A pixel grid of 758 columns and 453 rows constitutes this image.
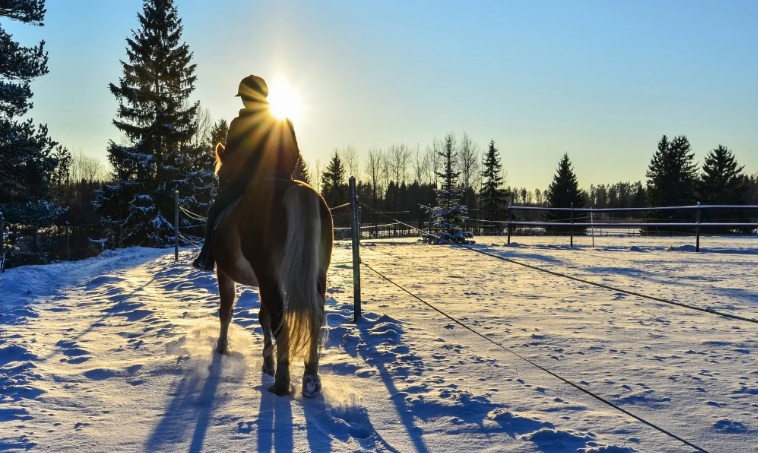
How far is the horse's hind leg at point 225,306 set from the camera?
428 cm

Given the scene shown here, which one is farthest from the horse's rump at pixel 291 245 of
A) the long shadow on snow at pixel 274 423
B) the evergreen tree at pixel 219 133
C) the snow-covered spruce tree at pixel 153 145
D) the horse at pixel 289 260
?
the evergreen tree at pixel 219 133

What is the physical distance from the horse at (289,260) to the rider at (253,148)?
74 centimetres

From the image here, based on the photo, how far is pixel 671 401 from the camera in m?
3.10

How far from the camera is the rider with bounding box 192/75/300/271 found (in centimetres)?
416

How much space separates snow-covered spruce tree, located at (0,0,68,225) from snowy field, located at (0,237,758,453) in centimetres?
1018

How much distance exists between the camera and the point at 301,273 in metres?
3.13

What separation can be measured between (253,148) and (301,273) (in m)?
1.64

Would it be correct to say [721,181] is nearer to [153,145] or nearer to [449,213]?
[449,213]

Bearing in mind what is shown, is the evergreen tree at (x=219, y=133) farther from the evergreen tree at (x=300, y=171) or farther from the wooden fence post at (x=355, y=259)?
the wooden fence post at (x=355, y=259)

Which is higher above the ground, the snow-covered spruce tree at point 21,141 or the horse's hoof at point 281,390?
the snow-covered spruce tree at point 21,141

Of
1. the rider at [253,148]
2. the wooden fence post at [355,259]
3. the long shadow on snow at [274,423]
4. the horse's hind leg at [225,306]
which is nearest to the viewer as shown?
the long shadow on snow at [274,423]

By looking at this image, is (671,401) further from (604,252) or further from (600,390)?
(604,252)

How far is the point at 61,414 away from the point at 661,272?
10.1 m

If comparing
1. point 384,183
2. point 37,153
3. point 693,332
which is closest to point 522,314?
point 693,332
